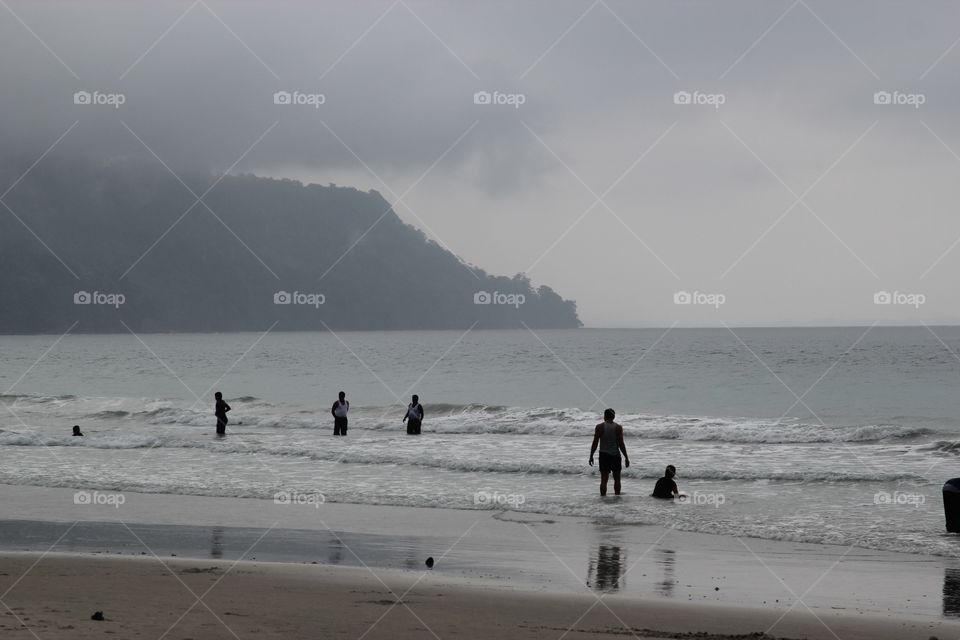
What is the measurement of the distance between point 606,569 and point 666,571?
0.66 meters

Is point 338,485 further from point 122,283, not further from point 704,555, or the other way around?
point 122,283

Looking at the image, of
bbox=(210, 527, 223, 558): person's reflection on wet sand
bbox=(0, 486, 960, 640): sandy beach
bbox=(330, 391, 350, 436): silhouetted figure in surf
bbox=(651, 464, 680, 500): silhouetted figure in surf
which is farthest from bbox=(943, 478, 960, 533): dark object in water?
bbox=(330, 391, 350, 436): silhouetted figure in surf

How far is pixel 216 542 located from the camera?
1169 centimetres

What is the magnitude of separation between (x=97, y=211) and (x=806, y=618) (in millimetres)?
123130

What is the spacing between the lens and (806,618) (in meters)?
8.11

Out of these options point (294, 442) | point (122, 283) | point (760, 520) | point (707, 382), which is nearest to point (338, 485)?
point (760, 520)

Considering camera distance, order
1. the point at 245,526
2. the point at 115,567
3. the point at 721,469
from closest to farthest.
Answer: the point at 115,567, the point at 245,526, the point at 721,469

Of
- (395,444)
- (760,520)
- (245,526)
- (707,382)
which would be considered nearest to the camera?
(245,526)

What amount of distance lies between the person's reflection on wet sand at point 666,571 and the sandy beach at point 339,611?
0.63 metres

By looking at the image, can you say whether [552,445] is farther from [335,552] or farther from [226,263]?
[226,263]

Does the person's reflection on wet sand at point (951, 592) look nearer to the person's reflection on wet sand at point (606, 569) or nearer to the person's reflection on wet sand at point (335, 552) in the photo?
the person's reflection on wet sand at point (606, 569)

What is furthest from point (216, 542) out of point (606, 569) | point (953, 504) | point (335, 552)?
point (953, 504)

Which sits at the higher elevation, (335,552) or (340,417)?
(340,417)

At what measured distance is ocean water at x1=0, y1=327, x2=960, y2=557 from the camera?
15617 mm
